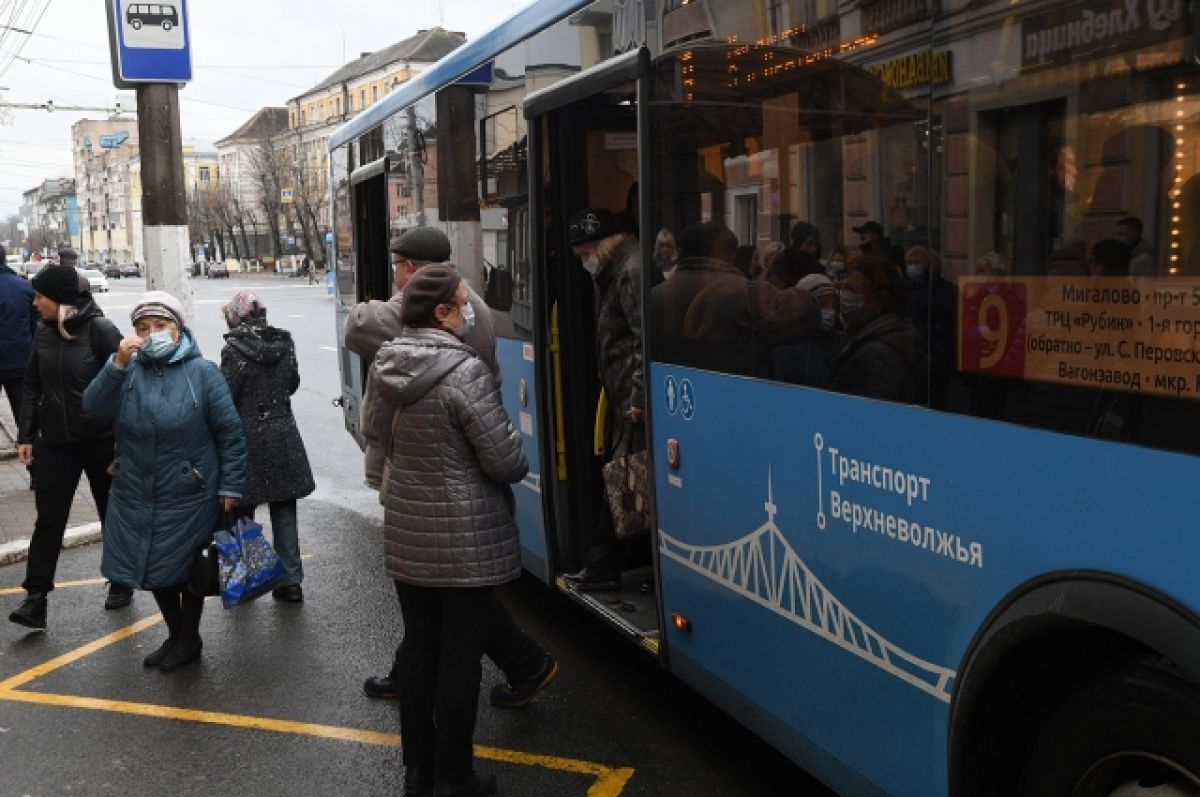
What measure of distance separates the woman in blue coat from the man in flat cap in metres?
0.91

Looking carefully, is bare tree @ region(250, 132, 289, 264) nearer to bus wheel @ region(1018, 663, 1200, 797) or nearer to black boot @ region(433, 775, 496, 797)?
black boot @ region(433, 775, 496, 797)

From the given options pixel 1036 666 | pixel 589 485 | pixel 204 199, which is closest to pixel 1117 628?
pixel 1036 666

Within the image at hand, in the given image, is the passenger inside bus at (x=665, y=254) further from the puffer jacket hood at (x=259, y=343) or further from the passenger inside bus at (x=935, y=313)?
the puffer jacket hood at (x=259, y=343)

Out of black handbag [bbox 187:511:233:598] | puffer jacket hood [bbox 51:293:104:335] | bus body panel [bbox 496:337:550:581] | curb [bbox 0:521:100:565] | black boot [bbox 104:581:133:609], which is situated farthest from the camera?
curb [bbox 0:521:100:565]

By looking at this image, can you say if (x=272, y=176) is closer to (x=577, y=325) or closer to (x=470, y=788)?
(x=577, y=325)

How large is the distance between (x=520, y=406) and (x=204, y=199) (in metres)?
107

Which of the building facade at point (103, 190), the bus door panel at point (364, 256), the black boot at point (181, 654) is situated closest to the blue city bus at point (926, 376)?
the black boot at point (181, 654)

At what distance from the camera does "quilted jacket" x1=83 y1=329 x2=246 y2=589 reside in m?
5.55

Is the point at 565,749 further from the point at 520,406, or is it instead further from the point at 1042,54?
A: the point at 1042,54

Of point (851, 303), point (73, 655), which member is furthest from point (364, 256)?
point (851, 303)

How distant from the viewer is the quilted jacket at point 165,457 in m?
5.55

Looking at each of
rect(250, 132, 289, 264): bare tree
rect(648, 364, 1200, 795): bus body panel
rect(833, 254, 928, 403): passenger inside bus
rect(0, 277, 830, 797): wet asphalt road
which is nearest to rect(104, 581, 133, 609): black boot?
rect(0, 277, 830, 797): wet asphalt road

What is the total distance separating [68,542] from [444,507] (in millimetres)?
5216

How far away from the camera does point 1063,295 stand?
253 centimetres
